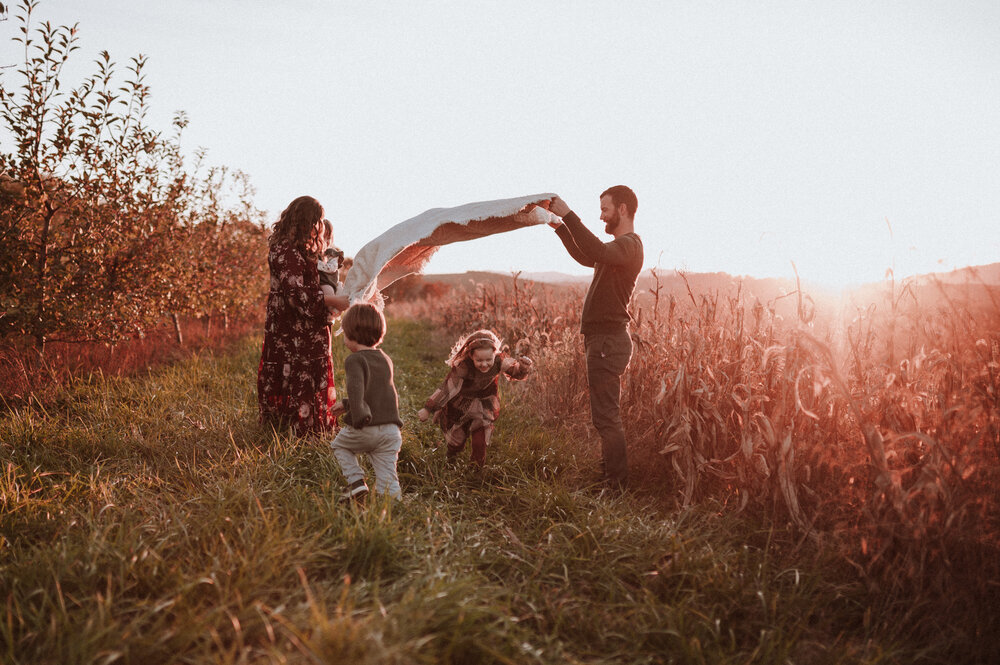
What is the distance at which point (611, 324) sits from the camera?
4176 mm

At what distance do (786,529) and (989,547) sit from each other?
935 millimetres

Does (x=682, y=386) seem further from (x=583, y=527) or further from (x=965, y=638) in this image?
(x=965, y=638)

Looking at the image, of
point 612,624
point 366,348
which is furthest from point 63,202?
point 612,624

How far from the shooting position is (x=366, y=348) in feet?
11.7

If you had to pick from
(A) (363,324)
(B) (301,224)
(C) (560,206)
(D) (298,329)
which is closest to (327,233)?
(B) (301,224)

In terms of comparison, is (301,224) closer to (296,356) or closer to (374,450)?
(296,356)

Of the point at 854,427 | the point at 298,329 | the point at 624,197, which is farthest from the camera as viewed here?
the point at 298,329

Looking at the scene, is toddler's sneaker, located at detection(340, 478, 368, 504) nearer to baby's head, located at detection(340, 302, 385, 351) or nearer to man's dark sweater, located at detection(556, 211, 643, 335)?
baby's head, located at detection(340, 302, 385, 351)

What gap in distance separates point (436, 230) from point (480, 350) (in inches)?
38.1

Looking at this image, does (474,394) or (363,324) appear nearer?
(363,324)

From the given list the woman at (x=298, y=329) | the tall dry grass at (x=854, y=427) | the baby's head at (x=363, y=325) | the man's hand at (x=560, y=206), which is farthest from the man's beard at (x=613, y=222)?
the woman at (x=298, y=329)

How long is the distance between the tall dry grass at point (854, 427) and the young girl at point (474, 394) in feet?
4.20

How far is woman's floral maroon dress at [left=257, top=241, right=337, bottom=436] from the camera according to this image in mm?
4422

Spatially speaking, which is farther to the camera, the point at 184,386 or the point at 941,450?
the point at 184,386
